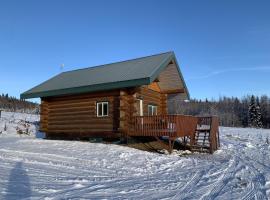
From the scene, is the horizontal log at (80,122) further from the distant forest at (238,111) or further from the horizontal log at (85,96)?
the distant forest at (238,111)

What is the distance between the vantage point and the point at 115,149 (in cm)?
1664

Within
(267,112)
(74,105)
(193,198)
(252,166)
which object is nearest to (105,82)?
(74,105)

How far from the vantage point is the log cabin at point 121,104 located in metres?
17.8

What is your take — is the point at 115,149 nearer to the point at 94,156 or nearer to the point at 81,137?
the point at 94,156

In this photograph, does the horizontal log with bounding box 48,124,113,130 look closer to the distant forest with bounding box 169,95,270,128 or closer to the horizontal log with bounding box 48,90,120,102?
the horizontal log with bounding box 48,90,120,102

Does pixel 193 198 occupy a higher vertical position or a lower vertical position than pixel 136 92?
lower

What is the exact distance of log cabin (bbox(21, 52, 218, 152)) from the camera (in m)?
17.8

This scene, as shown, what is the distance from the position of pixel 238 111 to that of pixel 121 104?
11373cm

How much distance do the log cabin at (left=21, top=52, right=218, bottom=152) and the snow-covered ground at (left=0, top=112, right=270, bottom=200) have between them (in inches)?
109

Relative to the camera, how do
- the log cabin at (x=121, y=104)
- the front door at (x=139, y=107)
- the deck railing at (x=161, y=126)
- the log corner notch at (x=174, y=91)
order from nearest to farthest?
the deck railing at (x=161, y=126)
the log cabin at (x=121, y=104)
the front door at (x=139, y=107)
the log corner notch at (x=174, y=91)

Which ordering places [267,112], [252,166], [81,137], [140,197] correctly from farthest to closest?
[267,112] → [81,137] → [252,166] → [140,197]

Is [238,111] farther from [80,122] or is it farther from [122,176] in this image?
[122,176]

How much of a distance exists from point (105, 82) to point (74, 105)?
399cm

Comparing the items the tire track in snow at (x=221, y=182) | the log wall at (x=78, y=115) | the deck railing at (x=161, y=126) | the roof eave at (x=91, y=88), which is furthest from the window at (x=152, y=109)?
the tire track in snow at (x=221, y=182)
